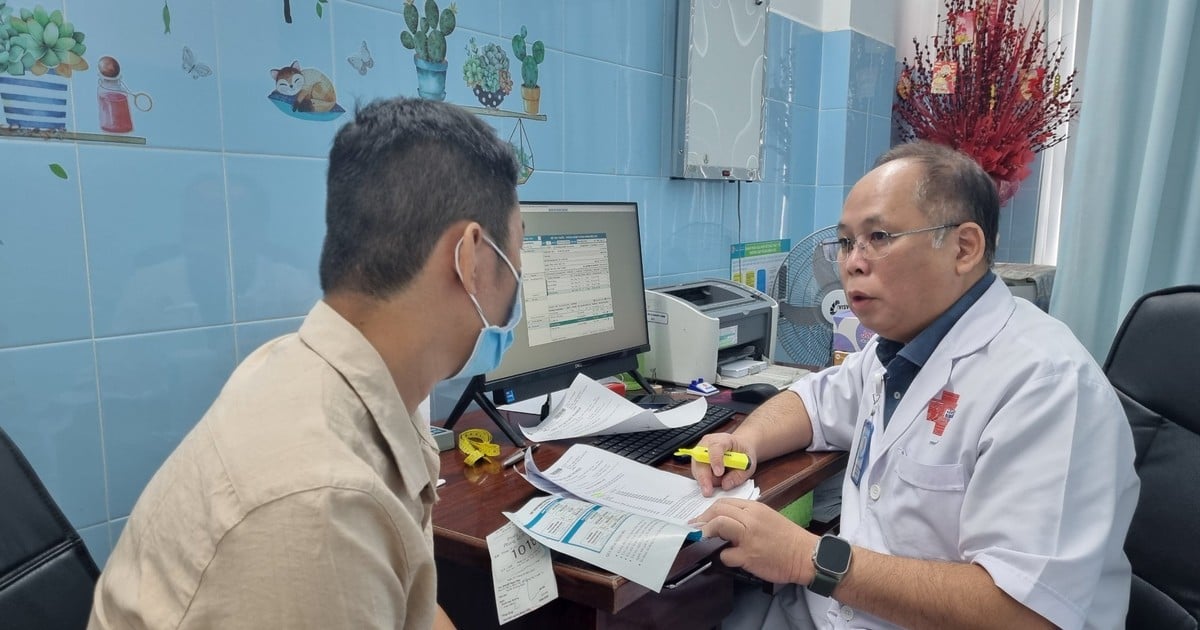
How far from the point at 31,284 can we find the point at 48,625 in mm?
525

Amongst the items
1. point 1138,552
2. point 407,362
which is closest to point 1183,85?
point 1138,552

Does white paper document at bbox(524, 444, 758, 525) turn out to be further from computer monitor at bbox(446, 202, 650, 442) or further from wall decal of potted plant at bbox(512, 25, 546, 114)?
wall decal of potted plant at bbox(512, 25, 546, 114)

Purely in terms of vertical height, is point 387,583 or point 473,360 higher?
point 473,360

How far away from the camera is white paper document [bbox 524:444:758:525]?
1.17 m

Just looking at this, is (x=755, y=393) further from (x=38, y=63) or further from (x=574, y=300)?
(x=38, y=63)

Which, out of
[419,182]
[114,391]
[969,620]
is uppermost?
[419,182]

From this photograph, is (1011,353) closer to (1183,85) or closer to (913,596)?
(913,596)

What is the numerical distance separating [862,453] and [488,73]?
1.15 m

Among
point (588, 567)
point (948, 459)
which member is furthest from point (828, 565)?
point (588, 567)

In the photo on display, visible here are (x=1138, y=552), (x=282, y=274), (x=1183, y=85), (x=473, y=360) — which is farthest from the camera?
(x=1183, y=85)

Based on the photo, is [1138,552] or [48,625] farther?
[1138,552]

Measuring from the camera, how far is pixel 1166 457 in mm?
1132

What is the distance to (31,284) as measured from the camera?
3.66 ft

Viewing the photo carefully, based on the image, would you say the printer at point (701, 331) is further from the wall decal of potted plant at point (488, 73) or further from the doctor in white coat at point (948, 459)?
the wall decal of potted plant at point (488, 73)
